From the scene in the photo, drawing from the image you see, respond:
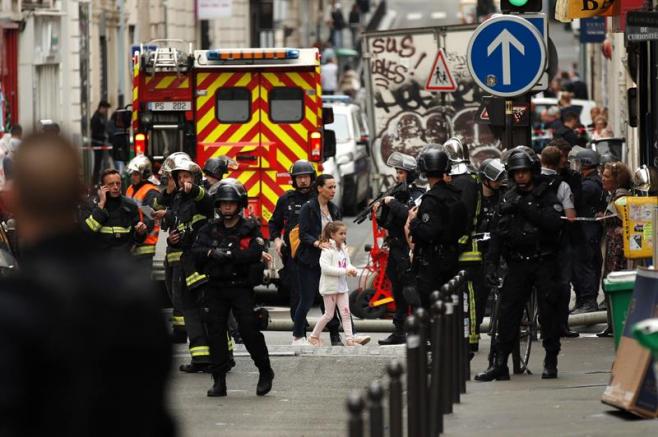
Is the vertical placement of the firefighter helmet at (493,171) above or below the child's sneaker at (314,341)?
above

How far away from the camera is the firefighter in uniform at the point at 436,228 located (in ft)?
41.6

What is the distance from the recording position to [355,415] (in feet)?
19.2

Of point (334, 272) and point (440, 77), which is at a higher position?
point (440, 77)

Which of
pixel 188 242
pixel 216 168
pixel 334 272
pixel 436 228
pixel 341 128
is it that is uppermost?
pixel 341 128

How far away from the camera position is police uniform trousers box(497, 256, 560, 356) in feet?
39.3

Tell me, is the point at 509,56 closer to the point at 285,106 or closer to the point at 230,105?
the point at 285,106

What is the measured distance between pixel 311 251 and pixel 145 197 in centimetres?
185

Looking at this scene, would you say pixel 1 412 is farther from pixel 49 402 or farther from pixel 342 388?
pixel 342 388

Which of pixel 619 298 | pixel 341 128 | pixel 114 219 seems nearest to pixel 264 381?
pixel 114 219

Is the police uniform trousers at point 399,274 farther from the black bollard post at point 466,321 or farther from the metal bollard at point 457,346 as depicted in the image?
the metal bollard at point 457,346

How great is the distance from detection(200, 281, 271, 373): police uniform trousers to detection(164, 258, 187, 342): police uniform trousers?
1.79 m

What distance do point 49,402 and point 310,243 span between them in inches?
433

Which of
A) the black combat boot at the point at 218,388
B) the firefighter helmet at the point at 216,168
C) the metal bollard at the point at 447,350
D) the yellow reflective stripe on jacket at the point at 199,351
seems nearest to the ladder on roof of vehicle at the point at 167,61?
the firefighter helmet at the point at 216,168

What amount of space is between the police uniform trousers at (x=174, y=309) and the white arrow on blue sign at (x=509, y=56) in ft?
9.17
